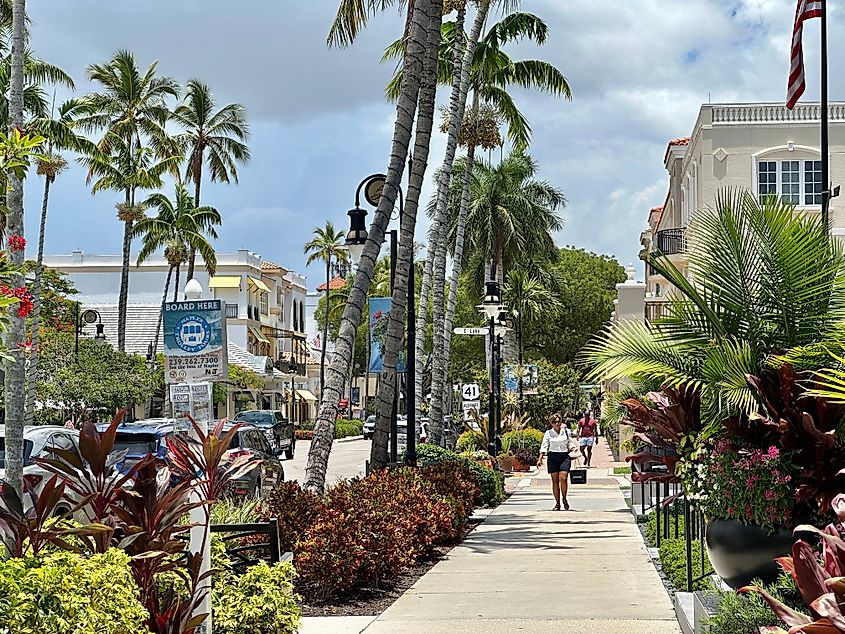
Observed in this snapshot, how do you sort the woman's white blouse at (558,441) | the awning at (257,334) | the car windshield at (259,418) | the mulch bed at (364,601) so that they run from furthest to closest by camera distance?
the awning at (257,334), the car windshield at (259,418), the woman's white blouse at (558,441), the mulch bed at (364,601)

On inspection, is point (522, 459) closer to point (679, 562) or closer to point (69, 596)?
point (679, 562)

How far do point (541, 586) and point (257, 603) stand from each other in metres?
4.90

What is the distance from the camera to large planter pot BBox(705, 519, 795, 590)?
760 cm

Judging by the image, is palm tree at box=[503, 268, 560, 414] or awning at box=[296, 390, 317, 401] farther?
awning at box=[296, 390, 317, 401]

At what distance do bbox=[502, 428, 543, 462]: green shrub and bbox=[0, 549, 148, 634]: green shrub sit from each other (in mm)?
32973

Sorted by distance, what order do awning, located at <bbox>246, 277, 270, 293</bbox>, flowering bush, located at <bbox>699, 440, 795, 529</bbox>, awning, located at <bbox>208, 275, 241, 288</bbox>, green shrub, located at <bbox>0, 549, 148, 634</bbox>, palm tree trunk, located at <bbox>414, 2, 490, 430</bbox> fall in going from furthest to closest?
awning, located at <bbox>246, 277, 270, 293</bbox> < awning, located at <bbox>208, 275, 241, 288</bbox> < palm tree trunk, located at <bbox>414, 2, 490, 430</bbox> < flowering bush, located at <bbox>699, 440, 795, 529</bbox> < green shrub, located at <bbox>0, 549, 148, 634</bbox>

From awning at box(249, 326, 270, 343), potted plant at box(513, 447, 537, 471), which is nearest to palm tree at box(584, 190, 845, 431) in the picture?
potted plant at box(513, 447, 537, 471)

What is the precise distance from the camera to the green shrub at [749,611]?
6.09 metres

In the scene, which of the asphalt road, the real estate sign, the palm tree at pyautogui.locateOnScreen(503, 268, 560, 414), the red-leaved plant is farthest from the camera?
the palm tree at pyautogui.locateOnScreen(503, 268, 560, 414)

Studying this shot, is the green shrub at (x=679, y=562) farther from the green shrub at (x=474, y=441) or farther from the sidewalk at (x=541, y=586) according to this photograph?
the green shrub at (x=474, y=441)

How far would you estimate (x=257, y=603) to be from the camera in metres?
7.42

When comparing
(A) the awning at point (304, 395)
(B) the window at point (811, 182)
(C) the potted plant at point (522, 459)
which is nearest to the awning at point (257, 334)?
(A) the awning at point (304, 395)

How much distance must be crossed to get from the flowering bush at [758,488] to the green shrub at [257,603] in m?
3.00

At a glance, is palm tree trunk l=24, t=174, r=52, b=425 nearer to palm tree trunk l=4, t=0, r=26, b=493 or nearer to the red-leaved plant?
palm tree trunk l=4, t=0, r=26, b=493
